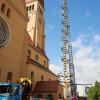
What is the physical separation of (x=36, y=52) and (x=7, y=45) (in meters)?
19.1

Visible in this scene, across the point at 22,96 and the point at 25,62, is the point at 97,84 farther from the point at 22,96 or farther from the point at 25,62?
the point at 22,96

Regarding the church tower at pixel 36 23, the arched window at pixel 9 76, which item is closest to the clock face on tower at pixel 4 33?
the arched window at pixel 9 76

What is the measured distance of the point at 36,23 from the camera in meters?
56.9

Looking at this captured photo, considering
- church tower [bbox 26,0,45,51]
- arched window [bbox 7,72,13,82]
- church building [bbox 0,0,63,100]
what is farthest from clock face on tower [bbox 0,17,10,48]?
church tower [bbox 26,0,45,51]

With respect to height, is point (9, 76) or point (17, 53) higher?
point (17, 53)

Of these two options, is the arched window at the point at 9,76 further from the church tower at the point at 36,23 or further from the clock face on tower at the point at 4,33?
the church tower at the point at 36,23

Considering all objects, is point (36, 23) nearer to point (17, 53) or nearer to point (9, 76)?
point (17, 53)

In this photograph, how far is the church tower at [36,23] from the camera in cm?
5545

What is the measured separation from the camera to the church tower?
2183 inches

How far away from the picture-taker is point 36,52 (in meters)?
49.8

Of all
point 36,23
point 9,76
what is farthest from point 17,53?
point 36,23

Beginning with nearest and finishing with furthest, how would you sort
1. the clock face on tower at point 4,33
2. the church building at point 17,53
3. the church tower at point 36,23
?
the church building at point 17,53
the clock face on tower at point 4,33
the church tower at point 36,23

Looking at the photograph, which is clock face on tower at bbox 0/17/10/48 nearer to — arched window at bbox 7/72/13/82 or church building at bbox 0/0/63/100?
church building at bbox 0/0/63/100

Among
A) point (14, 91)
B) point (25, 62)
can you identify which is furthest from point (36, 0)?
point (14, 91)
